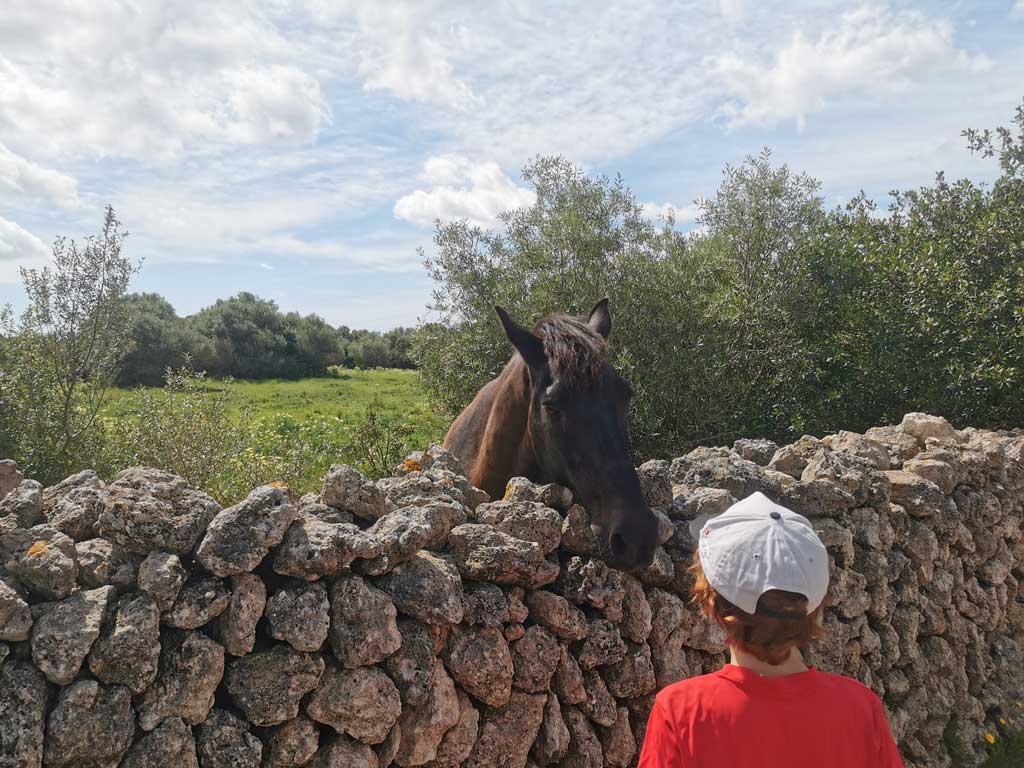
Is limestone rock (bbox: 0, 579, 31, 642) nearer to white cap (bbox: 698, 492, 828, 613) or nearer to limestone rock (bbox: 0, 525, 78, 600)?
limestone rock (bbox: 0, 525, 78, 600)

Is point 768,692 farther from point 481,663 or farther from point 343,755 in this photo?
point 343,755

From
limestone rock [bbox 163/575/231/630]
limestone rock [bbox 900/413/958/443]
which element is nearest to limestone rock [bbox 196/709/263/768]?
limestone rock [bbox 163/575/231/630]

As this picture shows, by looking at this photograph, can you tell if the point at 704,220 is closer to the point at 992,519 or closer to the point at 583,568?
the point at 992,519

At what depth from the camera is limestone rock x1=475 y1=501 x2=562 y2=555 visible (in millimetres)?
3203

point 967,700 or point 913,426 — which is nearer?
point 967,700

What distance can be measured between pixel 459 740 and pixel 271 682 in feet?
2.73

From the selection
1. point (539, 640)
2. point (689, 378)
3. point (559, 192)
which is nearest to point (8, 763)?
point (539, 640)

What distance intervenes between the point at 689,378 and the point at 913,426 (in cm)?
386

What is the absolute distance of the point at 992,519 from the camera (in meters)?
5.80

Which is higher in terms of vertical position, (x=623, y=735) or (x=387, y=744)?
(x=387, y=744)

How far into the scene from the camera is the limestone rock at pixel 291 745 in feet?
7.85

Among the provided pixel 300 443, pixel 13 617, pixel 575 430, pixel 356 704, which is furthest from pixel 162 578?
pixel 300 443

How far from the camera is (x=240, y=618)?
2402mm

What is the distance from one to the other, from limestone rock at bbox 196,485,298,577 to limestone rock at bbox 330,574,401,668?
1.08 ft
